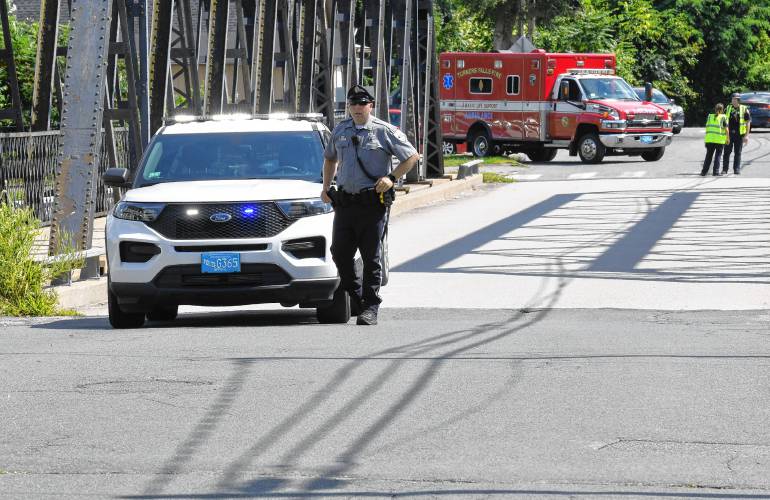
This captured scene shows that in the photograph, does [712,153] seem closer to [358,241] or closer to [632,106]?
[632,106]

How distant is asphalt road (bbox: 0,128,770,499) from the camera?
6.09 meters

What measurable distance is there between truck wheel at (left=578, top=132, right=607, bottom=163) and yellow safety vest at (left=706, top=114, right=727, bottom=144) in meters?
5.93

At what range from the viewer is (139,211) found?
36.8ft

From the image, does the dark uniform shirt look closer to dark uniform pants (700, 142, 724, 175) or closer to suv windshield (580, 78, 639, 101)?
dark uniform pants (700, 142, 724, 175)

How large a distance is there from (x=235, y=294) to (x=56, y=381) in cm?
280

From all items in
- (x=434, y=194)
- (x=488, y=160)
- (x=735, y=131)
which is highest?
(x=735, y=131)

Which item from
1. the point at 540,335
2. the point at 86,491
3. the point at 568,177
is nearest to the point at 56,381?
the point at 86,491

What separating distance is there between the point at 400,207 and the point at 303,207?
14.8 metres

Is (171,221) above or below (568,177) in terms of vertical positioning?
above

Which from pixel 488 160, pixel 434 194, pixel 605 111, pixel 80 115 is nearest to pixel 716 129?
pixel 605 111

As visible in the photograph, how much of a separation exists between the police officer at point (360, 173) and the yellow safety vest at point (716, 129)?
2456 cm

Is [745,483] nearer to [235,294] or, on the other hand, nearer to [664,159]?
[235,294]

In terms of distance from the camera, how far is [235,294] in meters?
11.0

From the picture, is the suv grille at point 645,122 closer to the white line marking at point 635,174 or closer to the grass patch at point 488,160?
the white line marking at point 635,174
